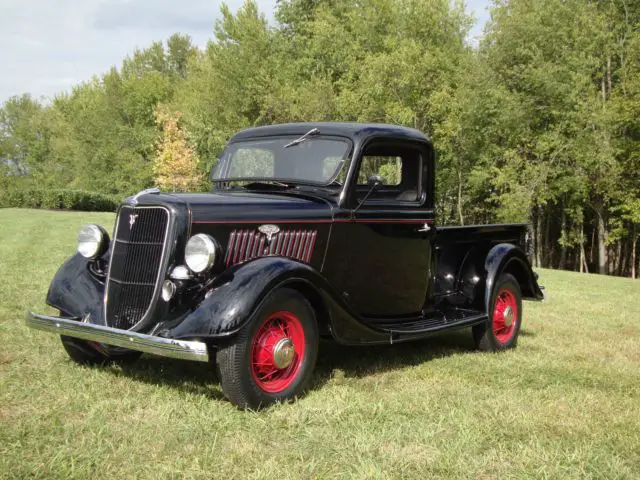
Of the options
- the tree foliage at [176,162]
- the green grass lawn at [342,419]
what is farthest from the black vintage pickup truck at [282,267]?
the tree foliage at [176,162]

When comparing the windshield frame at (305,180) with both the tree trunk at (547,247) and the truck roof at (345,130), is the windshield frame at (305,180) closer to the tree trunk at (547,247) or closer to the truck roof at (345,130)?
the truck roof at (345,130)

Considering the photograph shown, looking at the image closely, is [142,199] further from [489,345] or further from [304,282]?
[489,345]

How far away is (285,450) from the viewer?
3557 millimetres

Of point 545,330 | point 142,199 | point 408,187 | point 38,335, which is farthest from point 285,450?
point 545,330

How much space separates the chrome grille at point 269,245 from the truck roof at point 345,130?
3.33 feet

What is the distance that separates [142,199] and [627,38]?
26854mm

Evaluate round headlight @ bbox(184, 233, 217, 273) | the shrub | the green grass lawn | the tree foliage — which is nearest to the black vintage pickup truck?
round headlight @ bbox(184, 233, 217, 273)

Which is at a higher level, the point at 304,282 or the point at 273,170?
the point at 273,170

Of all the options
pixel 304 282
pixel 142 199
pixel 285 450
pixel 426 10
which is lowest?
pixel 285 450

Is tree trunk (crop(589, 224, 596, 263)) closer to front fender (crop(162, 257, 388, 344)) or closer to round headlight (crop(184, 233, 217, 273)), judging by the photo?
front fender (crop(162, 257, 388, 344))

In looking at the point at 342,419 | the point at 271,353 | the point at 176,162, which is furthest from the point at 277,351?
the point at 176,162

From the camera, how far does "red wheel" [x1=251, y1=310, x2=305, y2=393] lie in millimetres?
4309

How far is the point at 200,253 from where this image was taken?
4172mm

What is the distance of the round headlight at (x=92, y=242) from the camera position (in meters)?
4.99
